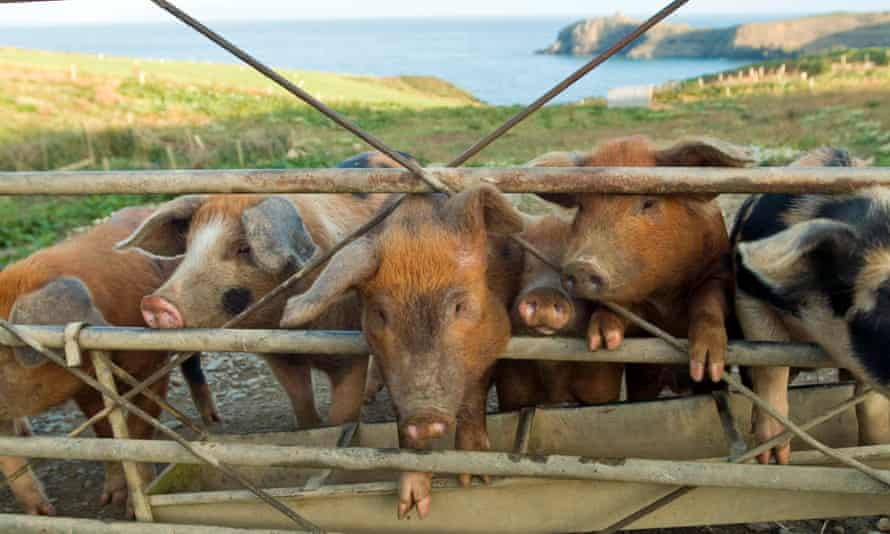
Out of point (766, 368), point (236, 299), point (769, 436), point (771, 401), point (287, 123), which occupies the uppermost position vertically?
point (236, 299)

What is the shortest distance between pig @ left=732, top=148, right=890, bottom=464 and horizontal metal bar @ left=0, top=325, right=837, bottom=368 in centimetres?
13

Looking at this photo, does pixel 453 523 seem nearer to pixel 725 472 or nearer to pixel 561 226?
pixel 725 472

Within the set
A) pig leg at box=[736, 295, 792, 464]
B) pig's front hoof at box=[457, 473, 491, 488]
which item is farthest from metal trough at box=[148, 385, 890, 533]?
pig leg at box=[736, 295, 792, 464]

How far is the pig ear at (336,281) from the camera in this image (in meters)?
2.63

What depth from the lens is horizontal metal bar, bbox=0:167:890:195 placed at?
2.58 metres

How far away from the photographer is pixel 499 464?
113 inches

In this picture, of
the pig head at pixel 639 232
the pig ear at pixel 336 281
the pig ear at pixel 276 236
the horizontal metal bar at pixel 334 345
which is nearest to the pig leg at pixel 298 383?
the pig ear at pixel 276 236

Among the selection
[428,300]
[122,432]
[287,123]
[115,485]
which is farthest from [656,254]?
[287,123]

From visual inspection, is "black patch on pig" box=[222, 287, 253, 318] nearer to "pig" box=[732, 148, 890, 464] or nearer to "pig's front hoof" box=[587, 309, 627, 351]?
"pig's front hoof" box=[587, 309, 627, 351]

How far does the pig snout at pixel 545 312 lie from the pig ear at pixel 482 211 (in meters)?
0.27

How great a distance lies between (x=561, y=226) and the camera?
148 inches

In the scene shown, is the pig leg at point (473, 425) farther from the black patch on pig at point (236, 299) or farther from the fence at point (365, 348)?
the black patch on pig at point (236, 299)

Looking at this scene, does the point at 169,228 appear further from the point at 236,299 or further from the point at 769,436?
the point at 769,436

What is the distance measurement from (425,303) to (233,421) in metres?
2.80
